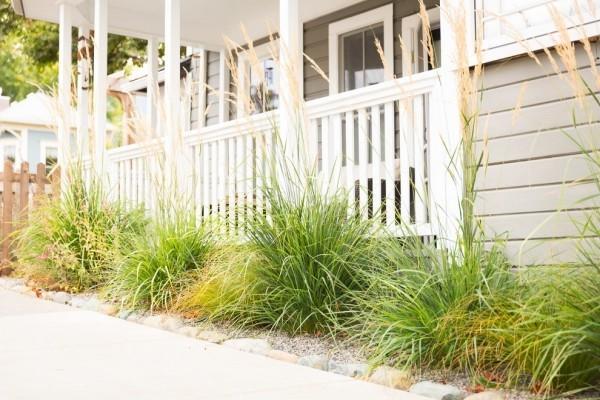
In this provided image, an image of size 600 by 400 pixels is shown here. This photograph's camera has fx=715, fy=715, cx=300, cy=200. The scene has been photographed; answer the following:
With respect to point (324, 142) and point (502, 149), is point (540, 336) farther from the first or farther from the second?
point (324, 142)

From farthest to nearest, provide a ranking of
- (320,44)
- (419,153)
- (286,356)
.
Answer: (320,44) → (419,153) → (286,356)

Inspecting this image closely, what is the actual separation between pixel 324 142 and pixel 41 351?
214 centimetres

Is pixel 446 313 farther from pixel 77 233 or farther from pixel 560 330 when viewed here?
pixel 77 233

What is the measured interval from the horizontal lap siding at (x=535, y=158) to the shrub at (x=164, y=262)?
71.8 inches

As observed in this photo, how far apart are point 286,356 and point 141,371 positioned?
2.18 feet

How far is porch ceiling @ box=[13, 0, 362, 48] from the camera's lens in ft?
25.7

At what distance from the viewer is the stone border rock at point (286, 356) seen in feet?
8.26

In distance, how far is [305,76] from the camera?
27.0ft

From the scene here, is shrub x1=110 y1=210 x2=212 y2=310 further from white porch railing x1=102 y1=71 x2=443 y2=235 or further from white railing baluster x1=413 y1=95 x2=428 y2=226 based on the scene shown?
white railing baluster x1=413 y1=95 x2=428 y2=226

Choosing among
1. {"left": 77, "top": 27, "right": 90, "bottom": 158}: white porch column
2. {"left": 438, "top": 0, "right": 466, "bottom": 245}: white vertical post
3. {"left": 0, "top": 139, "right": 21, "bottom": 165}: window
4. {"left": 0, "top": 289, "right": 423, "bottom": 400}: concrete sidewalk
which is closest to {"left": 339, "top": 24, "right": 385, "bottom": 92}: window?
{"left": 77, "top": 27, "right": 90, "bottom": 158}: white porch column

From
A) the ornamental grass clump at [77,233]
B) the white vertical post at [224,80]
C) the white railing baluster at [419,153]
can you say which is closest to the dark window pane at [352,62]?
the white vertical post at [224,80]

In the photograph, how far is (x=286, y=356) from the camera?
3.22 metres

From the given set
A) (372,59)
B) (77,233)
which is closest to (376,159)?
(77,233)

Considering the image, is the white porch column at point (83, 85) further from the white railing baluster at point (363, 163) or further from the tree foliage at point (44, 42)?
the tree foliage at point (44, 42)
